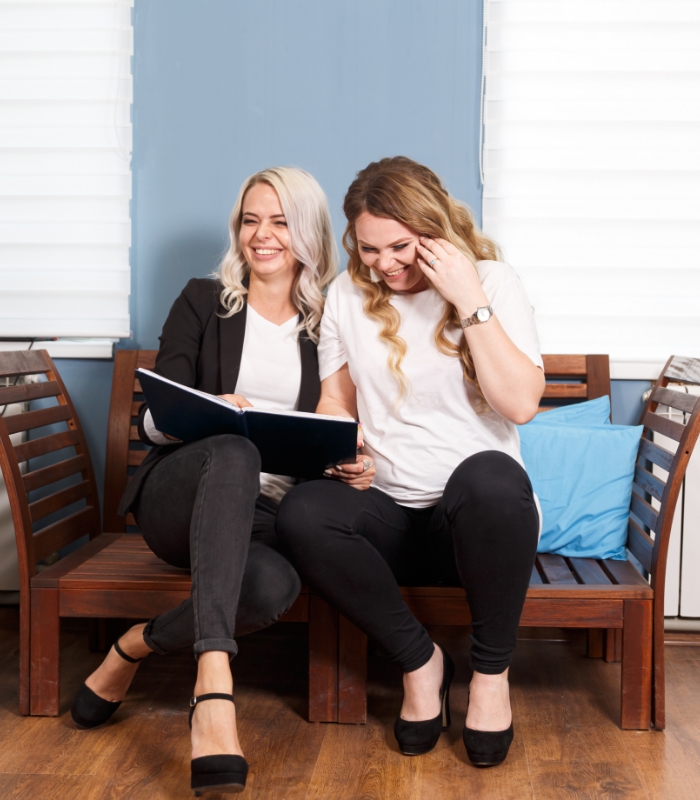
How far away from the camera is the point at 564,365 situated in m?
2.02

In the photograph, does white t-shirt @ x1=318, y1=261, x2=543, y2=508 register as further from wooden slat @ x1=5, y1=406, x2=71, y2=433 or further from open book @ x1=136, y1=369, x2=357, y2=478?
wooden slat @ x1=5, y1=406, x2=71, y2=433

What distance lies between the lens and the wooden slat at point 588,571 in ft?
5.17

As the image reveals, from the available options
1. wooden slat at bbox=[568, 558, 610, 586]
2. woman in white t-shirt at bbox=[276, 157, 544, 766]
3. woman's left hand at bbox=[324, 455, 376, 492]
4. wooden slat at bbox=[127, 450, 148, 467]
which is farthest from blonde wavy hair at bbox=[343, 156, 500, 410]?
wooden slat at bbox=[127, 450, 148, 467]

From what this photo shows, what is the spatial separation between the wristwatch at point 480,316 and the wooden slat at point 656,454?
0.50 metres

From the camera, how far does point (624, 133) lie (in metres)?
2.04

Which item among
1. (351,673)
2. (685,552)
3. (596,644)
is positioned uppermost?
(685,552)

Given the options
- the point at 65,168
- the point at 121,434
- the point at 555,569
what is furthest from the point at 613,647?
the point at 65,168

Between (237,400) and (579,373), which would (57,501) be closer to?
(237,400)

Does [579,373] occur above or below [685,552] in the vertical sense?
above

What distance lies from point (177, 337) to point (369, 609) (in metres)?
0.74

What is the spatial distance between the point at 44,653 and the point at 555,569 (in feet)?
3.47

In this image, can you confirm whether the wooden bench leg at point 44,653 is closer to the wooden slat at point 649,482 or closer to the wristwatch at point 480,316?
the wristwatch at point 480,316

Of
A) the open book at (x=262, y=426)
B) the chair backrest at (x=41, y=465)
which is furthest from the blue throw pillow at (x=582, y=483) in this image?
the chair backrest at (x=41, y=465)

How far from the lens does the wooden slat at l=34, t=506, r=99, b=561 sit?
1.72 meters
